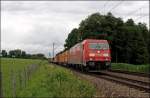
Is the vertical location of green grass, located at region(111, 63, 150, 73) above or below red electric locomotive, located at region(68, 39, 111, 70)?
below

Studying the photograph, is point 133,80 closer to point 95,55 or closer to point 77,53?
point 95,55

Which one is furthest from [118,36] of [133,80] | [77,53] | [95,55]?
[133,80]

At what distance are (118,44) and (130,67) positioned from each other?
1406 inches

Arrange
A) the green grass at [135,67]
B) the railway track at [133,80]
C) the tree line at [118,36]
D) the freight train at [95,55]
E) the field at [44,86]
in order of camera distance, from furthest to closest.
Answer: the tree line at [118,36] → the green grass at [135,67] → the freight train at [95,55] → the railway track at [133,80] → the field at [44,86]

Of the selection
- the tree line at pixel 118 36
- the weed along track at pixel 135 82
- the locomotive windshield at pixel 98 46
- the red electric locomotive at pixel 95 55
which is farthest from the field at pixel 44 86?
the tree line at pixel 118 36

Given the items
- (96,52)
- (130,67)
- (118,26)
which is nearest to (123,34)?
(118,26)

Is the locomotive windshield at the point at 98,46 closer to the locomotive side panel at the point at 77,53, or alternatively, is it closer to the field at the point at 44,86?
the locomotive side panel at the point at 77,53

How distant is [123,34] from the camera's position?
86688mm

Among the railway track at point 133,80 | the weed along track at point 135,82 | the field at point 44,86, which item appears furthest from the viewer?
the railway track at point 133,80

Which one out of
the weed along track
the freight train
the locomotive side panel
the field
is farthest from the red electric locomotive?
the field

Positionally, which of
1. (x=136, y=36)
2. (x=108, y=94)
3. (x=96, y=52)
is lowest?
(x=108, y=94)

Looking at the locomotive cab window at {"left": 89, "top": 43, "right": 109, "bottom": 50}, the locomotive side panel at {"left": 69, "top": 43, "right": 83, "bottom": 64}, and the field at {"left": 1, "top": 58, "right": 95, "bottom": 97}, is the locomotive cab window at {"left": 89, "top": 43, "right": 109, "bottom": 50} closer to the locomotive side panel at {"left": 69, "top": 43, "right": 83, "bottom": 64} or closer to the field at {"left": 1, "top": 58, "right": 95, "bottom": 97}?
the locomotive side panel at {"left": 69, "top": 43, "right": 83, "bottom": 64}

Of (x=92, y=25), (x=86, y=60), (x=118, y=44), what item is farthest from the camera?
(x=92, y=25)

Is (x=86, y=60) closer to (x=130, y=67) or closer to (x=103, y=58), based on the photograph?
(x=103, y=58)
